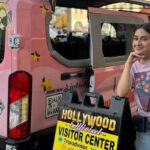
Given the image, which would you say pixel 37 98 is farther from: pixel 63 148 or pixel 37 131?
pixel 63 148

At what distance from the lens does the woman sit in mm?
2109

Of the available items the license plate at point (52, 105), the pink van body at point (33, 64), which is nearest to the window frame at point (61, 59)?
the pink van body at point (33, 64)

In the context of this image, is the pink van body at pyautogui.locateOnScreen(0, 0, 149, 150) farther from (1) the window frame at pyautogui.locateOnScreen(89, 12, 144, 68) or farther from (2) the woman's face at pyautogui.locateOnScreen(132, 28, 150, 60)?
(2) the woman's face at pyautogui.locateOnScreen(132, 28, 150, 60)

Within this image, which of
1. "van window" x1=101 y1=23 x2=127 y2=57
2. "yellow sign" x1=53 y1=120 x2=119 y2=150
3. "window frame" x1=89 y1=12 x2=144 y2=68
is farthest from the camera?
"van window" x1=101 y1=23 x2=127 y2=57

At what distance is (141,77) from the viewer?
2.13 metres

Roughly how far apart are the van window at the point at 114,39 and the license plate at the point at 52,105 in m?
1.15

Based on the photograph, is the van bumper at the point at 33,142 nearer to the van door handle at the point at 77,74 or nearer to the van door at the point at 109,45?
the van door handle at the point at 77,74

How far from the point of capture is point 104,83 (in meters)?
3.24

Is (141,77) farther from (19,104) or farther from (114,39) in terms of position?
(114,39)

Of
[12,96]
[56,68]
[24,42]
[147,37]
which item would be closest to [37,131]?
[12,96]

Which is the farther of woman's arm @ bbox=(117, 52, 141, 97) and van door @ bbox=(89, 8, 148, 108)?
van door @ bbox=(89, 8, 148, 108)

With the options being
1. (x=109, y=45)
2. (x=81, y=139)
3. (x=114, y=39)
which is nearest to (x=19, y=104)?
(x=81, y=139)

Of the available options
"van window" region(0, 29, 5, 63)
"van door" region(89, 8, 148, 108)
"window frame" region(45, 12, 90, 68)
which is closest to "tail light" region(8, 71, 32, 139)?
"van window" region(0, 29, 5, 63)

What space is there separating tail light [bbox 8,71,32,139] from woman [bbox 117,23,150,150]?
0.78 meters
